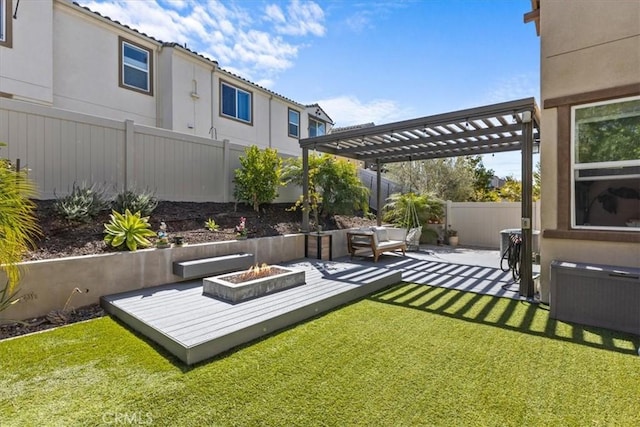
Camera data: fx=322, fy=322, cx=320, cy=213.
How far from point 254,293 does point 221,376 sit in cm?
188

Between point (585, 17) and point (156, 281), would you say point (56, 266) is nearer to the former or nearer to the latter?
point (156, 281)

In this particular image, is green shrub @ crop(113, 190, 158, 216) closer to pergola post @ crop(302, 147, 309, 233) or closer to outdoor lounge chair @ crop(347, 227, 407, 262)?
pergola post @ crop(302, 147, 309, 233)

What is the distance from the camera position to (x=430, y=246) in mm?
11281

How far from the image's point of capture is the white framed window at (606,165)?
468 centimetres

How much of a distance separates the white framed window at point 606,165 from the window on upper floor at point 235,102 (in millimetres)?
11091

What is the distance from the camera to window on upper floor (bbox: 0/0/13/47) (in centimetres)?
772

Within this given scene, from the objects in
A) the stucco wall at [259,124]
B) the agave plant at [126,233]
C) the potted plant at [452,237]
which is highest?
the stucco wall at [259,124]

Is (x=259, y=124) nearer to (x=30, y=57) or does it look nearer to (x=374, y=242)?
(x=30, y=57)

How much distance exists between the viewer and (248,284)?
4.67 m

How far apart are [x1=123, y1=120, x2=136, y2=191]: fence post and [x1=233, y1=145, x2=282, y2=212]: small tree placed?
249 cm

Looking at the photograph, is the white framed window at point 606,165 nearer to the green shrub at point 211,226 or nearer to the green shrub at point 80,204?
the green shrub at point 211,226

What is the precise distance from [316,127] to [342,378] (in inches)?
641

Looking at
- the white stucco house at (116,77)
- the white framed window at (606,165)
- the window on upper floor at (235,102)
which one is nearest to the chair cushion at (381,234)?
the white framed window at (606,165)

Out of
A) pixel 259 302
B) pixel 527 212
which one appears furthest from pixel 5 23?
pixel 527 212
